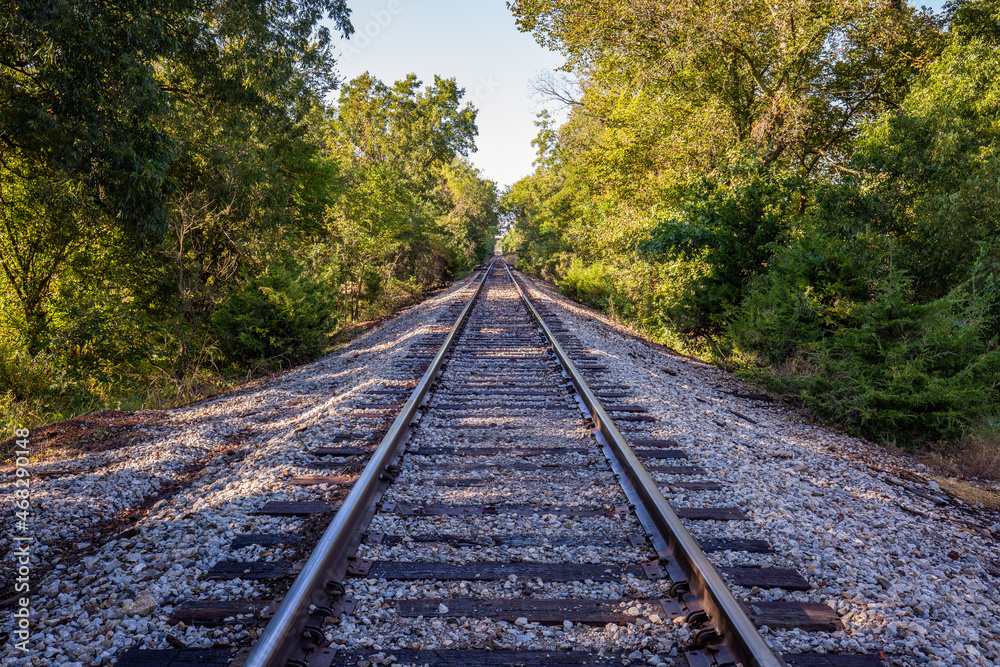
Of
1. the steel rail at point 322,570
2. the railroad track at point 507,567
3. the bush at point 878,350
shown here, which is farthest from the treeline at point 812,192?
the steel rail at point 322,570

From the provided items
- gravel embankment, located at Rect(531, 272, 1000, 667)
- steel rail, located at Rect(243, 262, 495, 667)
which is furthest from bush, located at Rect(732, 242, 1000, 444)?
steel rail, located at Rect(243, 262, 495, 667)

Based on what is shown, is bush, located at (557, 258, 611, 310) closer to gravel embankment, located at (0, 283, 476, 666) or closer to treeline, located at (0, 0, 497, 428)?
treeline, located at (0, 0, 497, 428)

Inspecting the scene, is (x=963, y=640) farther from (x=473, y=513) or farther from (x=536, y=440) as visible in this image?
(x=536, y=440)

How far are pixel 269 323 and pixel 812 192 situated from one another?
11.3 m

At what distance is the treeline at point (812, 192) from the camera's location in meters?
6.35

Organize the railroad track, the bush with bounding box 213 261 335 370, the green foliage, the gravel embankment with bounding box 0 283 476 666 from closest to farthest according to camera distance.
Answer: the railroad track
the gravel embankment with bounding box 0 283 476 666
the bush with bounding box 213 261 335 370
the green foliage

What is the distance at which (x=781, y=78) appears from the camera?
12852 millimetres

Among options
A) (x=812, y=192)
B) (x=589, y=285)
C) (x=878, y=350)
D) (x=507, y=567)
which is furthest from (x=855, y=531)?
(x=589, y=285)

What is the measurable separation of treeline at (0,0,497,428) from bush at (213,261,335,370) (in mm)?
31

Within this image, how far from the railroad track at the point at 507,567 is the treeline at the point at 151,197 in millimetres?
4628

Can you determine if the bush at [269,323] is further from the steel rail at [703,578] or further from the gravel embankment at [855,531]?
the steel rail at [703,578]

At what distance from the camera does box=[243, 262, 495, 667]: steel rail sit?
217 centimetres

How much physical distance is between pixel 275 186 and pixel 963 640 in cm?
1218

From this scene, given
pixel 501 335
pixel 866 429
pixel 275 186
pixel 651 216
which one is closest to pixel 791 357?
pixel 866 429
